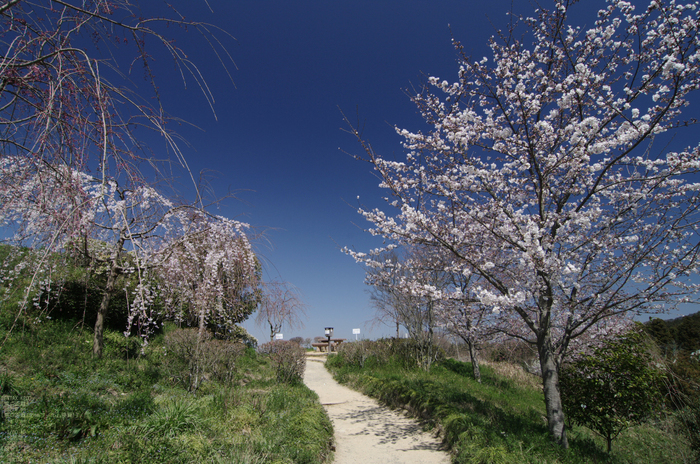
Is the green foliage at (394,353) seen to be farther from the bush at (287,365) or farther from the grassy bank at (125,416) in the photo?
the grassy bank at (125,416)

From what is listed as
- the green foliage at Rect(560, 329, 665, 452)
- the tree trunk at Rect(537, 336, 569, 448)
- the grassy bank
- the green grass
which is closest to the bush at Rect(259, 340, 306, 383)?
the grassy bank

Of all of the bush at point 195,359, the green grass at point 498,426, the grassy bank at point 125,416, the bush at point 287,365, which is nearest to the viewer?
the grassy bank at point 125,416

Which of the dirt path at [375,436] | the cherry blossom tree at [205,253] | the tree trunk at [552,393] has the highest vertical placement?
the cherry blossom tree at [205,253]

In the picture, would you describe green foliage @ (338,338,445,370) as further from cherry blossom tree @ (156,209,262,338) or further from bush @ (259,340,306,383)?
cherry blossom tree @ (156,209,262,338)

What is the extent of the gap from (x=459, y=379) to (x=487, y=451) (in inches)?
255

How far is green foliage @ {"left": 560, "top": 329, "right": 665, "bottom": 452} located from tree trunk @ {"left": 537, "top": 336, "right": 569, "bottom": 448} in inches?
25.4

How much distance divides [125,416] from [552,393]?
6.27 metres

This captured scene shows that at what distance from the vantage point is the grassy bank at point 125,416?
333 cm

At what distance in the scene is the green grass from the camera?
469cm

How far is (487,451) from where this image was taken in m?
4.53

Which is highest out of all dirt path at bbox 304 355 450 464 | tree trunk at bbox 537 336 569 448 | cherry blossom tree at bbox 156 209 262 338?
cherry blossom tree at bbox 156 209 262 338

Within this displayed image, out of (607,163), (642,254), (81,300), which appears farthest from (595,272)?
(81,300)

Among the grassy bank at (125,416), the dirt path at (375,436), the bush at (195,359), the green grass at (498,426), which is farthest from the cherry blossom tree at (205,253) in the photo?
the green grass at (498,426)

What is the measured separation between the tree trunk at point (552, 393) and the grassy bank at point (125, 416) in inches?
144
